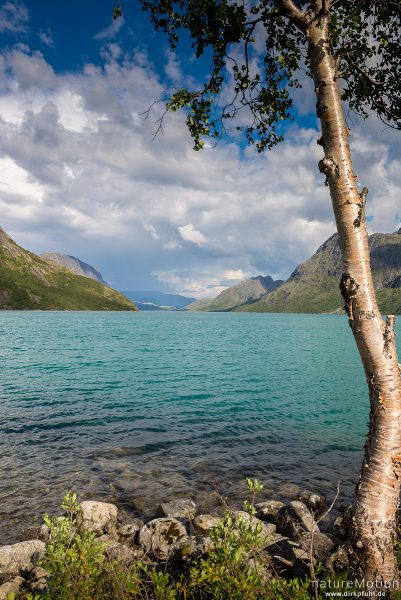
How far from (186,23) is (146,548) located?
558 inches

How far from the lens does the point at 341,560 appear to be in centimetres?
784

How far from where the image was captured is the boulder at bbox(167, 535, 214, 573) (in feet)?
27.5

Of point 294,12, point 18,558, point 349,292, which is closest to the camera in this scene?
point 349,292

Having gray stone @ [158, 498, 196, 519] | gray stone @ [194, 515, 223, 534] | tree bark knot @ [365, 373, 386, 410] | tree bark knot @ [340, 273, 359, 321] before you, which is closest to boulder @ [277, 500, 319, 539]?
gray stone @ [194, 515, 223, 534]

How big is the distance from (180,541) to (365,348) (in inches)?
277

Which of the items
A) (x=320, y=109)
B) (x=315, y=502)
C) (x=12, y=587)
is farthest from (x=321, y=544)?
(x=320, y=109)

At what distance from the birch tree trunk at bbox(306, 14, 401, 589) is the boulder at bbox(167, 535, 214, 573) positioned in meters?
3.69

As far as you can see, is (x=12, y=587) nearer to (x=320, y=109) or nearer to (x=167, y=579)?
(x=167, y=579)

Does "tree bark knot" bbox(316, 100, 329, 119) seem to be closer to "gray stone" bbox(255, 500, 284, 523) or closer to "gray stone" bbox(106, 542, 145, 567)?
"gray stone" bbox(106, 542, 145, 567)

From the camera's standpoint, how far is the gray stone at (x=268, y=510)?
43.7 feet

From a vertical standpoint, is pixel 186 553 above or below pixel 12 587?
above

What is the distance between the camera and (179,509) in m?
13.8

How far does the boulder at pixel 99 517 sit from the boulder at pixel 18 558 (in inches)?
69.6

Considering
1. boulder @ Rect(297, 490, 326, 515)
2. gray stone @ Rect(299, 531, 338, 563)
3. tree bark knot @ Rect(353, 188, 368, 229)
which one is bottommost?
boulder @ Rect(297, 490, 326, 515)
